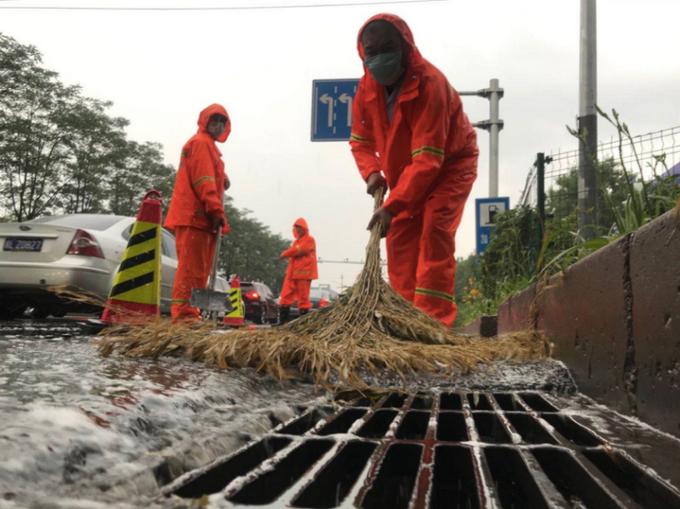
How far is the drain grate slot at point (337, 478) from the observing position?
3.69 ft

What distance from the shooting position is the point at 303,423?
1.78m

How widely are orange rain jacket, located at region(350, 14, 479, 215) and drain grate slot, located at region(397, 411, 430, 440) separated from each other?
215 cm

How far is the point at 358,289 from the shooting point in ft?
11.7

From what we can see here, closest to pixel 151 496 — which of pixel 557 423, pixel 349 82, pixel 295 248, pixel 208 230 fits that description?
pixel 557 423

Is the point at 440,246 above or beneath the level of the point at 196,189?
beneath

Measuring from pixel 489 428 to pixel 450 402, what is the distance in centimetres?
38

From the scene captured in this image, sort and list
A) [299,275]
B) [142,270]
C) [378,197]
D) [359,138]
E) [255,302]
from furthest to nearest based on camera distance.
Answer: [255,302], [299,275], [142,270], [359,138], [378,197]

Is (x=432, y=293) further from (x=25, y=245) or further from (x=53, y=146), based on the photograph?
(x=53, y=146)

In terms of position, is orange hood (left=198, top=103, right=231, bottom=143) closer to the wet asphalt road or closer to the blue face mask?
the blue face mask

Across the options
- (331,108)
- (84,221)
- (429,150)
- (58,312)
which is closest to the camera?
(429,150)

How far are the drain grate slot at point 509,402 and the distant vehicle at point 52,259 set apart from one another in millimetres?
5253

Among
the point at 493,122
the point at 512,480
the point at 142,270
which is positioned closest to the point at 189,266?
the point at 142,270

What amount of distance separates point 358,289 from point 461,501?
7.71ft

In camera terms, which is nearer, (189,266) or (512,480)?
(512,480)
